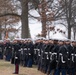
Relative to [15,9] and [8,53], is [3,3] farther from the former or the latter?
[8,53]

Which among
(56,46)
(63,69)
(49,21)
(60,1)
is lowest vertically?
(63,69)

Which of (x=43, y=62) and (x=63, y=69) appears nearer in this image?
(x=63, y=69)

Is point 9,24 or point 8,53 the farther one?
point 9,24

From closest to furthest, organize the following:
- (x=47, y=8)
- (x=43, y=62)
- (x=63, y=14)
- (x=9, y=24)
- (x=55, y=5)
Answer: (x=43, y=62)
(x=47, y=8)
(x=55, y=5)
(x=63, y=14)
(x=9, y=24)

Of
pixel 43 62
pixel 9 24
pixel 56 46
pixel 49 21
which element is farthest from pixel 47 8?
pixel 9 24

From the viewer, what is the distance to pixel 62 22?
115 ft

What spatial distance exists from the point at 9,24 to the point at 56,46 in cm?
4303

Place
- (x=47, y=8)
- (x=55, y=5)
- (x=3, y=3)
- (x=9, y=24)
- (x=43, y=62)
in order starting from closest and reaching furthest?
(x=43, y=62) → (x=47, y=8) → (x=55, y=5) → (x=3, y=3) → (x=9, y=24)

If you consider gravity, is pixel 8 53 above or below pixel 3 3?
below

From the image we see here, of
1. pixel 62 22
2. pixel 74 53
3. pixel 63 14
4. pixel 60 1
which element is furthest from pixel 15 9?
pixel 74 53

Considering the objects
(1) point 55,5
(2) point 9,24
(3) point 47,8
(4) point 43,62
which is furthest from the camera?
(2) point 9,24

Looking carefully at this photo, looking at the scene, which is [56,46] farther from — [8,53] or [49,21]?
[8,53]

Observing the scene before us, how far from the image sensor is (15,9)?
117 ft

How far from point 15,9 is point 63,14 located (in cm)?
752
